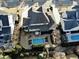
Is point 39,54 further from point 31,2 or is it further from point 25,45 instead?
point 31,2

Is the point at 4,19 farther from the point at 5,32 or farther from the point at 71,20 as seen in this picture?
the point at 71,20

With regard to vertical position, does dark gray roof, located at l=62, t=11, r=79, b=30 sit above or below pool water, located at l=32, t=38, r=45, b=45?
above

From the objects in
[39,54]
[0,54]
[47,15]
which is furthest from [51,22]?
[0,54]

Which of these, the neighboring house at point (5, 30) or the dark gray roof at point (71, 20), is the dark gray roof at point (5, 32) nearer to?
the neighboring house at point (5, 30)

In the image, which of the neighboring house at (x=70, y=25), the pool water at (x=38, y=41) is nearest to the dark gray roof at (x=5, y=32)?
the pool water at (x=38, y=41)

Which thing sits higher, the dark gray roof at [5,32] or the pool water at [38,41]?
the dark gray roof at [5,32]

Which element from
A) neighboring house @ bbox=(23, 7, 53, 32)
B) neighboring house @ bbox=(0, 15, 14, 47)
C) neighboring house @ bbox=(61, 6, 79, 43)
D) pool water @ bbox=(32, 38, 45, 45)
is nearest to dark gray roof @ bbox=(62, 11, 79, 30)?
neighboring house @ bbox=(61, 6, 79, 43)

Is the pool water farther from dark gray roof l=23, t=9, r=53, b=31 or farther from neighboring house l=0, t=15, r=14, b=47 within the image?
neighboring house l=0, t=15, r=14, b=47
